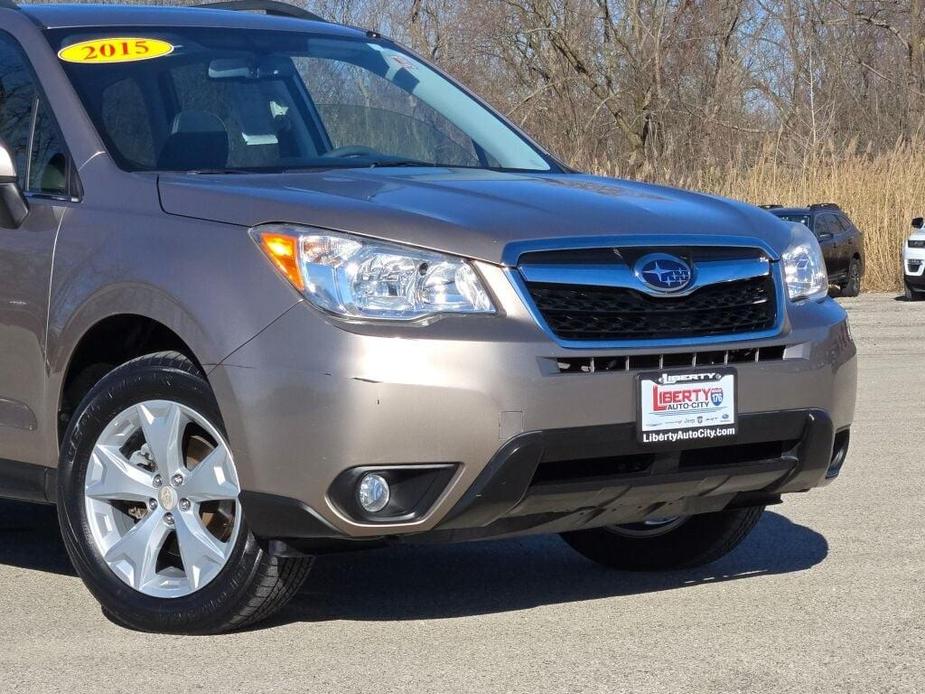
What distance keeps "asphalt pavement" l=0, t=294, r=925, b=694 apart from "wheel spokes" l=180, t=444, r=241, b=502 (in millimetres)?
415

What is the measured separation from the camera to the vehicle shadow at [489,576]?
518 cm

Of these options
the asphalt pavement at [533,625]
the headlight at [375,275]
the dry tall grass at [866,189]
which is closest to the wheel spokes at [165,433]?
the asphalt pavement at [533,625]

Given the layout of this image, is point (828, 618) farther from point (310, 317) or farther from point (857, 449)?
point (857, 449)

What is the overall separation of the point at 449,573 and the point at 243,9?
8.03 feet

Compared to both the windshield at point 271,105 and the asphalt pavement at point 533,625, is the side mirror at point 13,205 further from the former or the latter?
the asphalt pavement at point 533,625

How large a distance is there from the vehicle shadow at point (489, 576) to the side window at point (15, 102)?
5.41 ft

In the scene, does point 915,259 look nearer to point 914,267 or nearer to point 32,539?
point 914,267

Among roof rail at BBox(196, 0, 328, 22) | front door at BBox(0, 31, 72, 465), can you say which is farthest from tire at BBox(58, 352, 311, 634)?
roof rail at BBox(196, 0, 328, 22)

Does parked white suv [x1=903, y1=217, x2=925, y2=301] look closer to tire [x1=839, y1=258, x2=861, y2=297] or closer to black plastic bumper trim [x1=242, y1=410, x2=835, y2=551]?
tire [x1=839, y1=258, x2=861, y2=297]

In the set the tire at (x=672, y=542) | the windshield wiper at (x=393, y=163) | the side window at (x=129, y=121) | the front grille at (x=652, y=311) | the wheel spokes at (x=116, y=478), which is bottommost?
the tire at (x=672, y=542)

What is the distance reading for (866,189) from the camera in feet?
94.4

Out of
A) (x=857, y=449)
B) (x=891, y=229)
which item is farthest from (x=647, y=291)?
(x=891, y=229)

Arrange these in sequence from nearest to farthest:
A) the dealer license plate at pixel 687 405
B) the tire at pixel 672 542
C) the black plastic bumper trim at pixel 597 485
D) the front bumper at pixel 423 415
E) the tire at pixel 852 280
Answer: the front bumper at pixel 423 415
the black plastic bumper trim at pixel 597 485
the dealer license plate at pixel 687 405
the tire at pixel 672 542
the tire at pixel 852 280

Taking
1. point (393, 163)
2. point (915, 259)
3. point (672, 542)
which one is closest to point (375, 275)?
point (393, 163)
